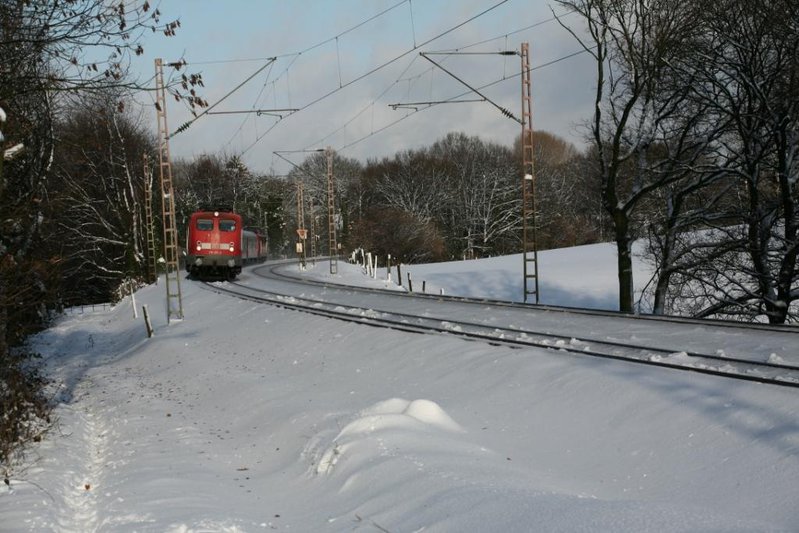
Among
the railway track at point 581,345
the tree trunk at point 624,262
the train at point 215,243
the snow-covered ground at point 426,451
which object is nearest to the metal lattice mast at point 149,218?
the train at point 215,243

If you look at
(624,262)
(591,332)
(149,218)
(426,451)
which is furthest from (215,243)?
(426,451)

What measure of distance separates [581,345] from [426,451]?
14.1 ft

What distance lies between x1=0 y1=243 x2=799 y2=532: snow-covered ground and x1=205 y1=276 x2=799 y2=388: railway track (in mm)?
407

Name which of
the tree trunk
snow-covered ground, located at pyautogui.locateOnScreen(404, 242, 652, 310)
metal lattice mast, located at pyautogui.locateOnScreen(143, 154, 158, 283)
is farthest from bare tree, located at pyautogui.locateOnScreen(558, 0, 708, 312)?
metal lattice mast, located at pyautogui.locateOnScreen(143, 154, 158, 283)

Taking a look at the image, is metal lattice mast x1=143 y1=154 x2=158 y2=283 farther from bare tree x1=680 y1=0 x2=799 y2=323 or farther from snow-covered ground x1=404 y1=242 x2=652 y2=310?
bare tree x1=680 y1=0 x2=799 y2=323

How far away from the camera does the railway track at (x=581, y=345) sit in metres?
7.86

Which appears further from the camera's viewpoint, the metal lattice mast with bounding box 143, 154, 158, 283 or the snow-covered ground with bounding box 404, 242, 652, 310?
the metal lattice mast with bounding box 143, 154, 158, 283

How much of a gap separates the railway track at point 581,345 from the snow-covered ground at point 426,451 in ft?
1.33

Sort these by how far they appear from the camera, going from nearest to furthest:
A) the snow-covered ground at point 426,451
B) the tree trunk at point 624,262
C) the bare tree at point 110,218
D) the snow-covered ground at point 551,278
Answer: the snow-covered ground at point 426,451, the tree trunk at point 624,262, the snow-covered ground at point 551,278, the bare tree at point 110,218

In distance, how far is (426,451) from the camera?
700 centimetres

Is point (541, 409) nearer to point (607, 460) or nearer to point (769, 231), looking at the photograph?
point (607, 460)

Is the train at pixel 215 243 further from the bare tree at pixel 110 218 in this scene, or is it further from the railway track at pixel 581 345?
the railway track at pixel 581 345

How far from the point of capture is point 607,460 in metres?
6.42

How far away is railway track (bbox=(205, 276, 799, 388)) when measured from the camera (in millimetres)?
7855
